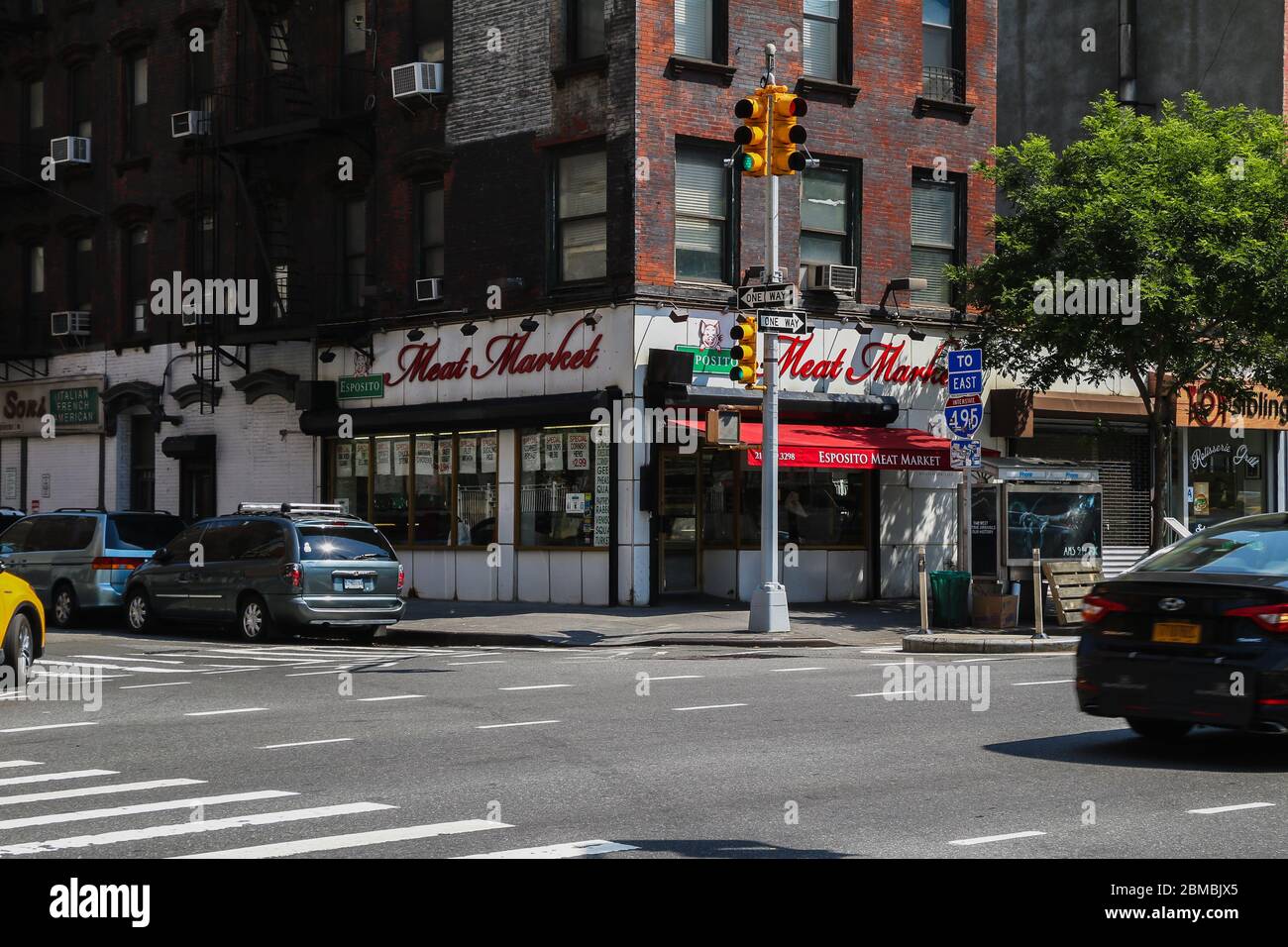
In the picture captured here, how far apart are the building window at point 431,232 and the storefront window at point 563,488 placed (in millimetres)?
4014

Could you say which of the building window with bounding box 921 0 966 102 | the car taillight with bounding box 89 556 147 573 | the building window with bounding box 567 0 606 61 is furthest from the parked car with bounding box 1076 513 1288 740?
the building window with bounding box 921 0 966 102

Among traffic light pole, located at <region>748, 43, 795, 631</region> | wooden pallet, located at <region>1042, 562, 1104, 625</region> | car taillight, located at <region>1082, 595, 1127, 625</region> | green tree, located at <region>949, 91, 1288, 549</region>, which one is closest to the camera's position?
car taillight, located at <region>1082, 595, 1127, 625</region>

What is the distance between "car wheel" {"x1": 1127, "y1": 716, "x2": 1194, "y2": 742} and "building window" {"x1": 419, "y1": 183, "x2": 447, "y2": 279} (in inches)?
798

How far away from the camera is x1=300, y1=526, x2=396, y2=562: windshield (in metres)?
21.8

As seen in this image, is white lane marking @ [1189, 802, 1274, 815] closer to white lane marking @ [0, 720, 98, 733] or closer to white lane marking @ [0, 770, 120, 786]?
white lane marking @ [0, 770, 120, 786]

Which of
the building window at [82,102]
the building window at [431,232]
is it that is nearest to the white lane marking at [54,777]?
the building window at [431,232]

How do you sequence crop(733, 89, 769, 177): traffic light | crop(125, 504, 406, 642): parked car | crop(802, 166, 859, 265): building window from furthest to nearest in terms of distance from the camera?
crop(802, 166, 859, 265): building window → crop(125, 504, 406, 642): parked car → crop(733, 89, 769, 177): traffic light

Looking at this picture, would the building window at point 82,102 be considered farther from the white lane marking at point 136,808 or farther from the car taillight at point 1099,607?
the car taillight at point 1099,607

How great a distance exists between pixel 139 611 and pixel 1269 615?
18.2 metres

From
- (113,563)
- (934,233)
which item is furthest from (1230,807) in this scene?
(934,233)

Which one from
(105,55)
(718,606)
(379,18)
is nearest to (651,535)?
(718,606)

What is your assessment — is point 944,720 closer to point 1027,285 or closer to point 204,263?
point 1027,285

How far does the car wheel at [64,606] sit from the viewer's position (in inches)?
997

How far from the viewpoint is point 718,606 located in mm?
26672
